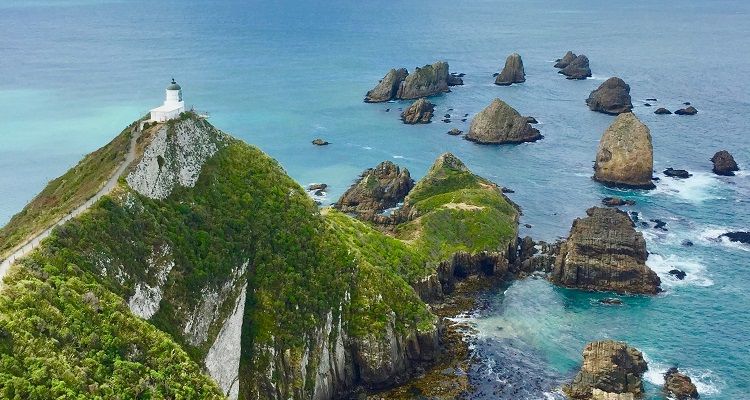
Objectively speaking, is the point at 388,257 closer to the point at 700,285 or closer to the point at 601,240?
the point at 601,240

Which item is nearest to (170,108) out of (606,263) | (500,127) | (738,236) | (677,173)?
(606,263)

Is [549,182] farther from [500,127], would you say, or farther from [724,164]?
[724,164]

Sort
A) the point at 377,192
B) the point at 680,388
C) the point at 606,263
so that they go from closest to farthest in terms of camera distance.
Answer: the point at 680,388, the point at 606,263, the point at 377,192

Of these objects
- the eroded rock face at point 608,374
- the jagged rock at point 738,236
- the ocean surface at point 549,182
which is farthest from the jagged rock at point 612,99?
the eroded rock face at point 608,374

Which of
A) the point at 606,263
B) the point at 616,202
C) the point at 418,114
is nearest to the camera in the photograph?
the point at 606,263

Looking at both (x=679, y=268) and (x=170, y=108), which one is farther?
(x=679, y=268)

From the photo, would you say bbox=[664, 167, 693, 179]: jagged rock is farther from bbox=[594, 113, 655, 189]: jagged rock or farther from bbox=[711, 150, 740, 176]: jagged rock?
bbox=[594, 113, 655, 189]: jagged rock

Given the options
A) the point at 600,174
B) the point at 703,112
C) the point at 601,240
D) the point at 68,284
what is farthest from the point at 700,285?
the point at 703,112

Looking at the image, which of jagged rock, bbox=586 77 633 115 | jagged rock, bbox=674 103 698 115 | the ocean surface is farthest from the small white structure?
jagged rock, bbox=674 103 698 115
